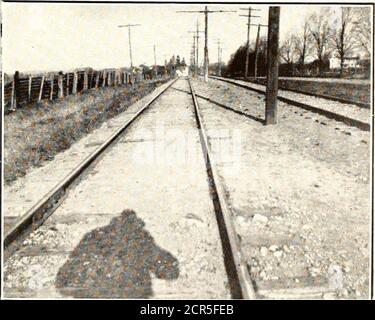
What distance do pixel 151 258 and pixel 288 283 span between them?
3.89 feet

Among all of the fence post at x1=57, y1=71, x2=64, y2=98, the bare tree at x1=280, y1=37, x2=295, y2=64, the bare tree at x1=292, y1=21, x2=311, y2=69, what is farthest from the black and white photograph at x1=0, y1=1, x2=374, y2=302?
the bare tree at x1=280, y1=37, x2=295, y2=64

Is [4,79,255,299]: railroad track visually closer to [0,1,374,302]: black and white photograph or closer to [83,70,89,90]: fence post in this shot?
[0,1,374,302]: black and white photograph

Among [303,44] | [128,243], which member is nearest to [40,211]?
[128,243]

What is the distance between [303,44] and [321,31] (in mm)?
7235

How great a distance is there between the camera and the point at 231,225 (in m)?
3.84

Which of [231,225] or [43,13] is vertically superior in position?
[43,13]

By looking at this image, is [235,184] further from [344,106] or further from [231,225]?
[344,106]

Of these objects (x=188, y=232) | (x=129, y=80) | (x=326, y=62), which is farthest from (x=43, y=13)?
(x=326, y=62)

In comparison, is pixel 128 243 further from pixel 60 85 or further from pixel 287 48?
pixel 287 48

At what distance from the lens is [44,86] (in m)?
15.5

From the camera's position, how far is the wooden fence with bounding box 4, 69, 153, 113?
1212cm

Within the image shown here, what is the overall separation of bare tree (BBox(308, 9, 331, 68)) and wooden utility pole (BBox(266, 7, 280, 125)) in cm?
3969

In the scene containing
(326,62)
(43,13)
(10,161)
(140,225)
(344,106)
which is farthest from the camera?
(326,62)

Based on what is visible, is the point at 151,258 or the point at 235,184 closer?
the point at 151,258
